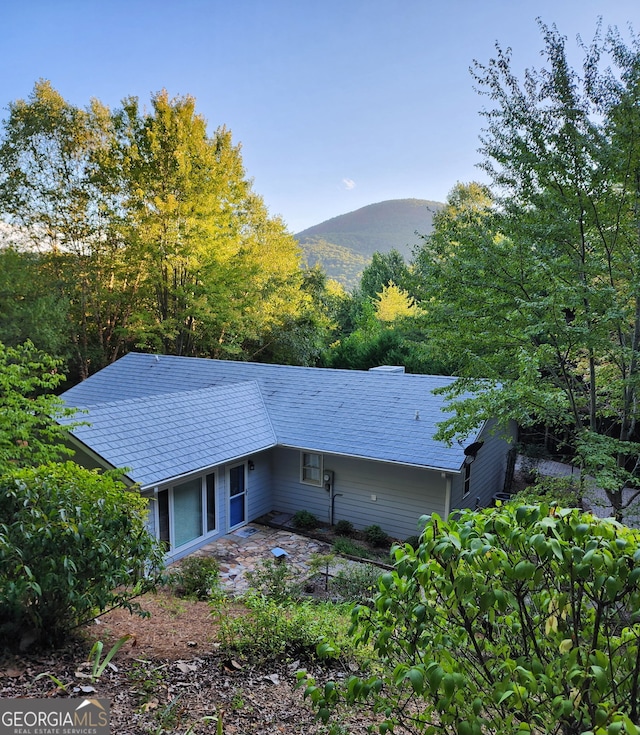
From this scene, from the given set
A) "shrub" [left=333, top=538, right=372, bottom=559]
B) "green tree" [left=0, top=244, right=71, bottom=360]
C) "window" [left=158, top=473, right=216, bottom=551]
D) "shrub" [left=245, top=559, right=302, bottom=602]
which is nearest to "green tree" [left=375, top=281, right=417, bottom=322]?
"green tree" [left=0, top=244, right=71, bottom=360]

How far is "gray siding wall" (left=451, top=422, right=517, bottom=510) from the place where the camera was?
1112cm

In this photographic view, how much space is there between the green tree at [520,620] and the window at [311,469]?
9740 mm

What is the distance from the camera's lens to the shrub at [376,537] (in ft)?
34.8

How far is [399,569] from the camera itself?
1.94 m

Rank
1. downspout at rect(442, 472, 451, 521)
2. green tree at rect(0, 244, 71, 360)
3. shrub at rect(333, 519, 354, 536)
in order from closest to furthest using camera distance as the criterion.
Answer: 1. downspout at rect(442, 472, 451, 521)
2. shrub at rect(333, 519, 354, 536)
3. green tree at rect(0, 244, 71, 360)

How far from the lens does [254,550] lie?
33.1 feet

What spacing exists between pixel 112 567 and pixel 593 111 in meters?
8.48

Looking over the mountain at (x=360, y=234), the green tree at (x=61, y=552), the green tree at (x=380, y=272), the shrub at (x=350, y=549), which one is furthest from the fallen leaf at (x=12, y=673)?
the mountain at (x=360, y=234)

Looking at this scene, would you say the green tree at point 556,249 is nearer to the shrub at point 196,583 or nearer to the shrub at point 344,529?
the shrub at point 196,583

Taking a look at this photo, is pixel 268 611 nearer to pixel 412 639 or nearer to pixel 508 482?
pixel 412 639

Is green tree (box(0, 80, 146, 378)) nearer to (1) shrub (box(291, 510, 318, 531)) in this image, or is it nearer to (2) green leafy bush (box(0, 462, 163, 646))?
(1) shrub (box(291, 510, 318, 531))

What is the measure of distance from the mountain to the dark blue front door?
4302cm

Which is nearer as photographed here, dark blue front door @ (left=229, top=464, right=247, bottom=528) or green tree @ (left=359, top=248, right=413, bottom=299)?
dark blue front door @ (left=229, top=464, right=247, bottom=528)

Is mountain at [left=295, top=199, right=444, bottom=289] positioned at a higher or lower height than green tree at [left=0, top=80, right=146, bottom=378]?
higher
